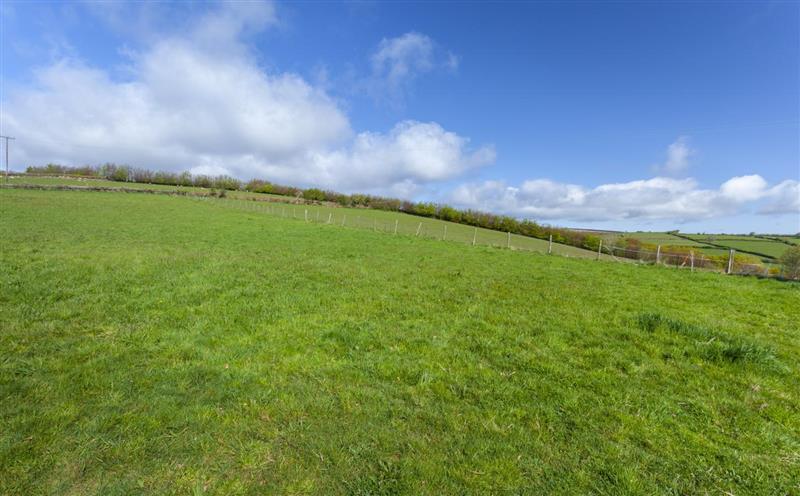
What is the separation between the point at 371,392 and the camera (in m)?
4.89

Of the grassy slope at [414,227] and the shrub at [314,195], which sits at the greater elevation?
the shrub at [314,195]

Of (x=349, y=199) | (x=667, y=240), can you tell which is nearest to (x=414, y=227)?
(x=349, y=199)

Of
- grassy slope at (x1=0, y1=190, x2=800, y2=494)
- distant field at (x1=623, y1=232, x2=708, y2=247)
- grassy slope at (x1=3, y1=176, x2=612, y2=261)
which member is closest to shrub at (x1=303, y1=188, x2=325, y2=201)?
grassy slope at (x1=3, y1=176, x2=612, y2=261)

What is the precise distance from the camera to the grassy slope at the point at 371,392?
11.2 ft

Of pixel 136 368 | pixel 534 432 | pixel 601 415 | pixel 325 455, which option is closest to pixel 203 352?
pixel 136 368

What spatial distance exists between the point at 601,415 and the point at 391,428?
9.61 ft

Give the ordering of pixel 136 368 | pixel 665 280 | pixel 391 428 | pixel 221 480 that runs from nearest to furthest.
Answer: pixel 221 480, pixel 391 428, pixel 136 368, pixel 665 280

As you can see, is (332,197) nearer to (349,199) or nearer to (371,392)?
(349,199)

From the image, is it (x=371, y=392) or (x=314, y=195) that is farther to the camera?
(x=314, y=195)

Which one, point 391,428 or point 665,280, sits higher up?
point 665,280

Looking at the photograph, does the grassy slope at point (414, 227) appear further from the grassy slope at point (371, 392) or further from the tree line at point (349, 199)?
the grassy slope at point (371, 392)

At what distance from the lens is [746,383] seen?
17.9 feet

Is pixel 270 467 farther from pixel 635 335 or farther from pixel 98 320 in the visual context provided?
pixel 635 335

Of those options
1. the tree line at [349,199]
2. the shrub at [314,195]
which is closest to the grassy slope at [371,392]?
the tree line at [349,199]
